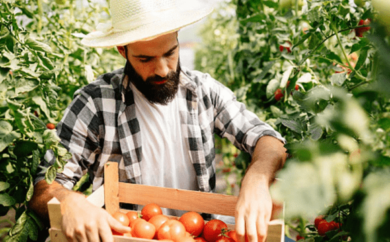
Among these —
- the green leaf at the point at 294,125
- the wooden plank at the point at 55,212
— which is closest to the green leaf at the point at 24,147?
the wooden plank at the point at 55,212

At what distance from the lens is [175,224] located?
1.10 metres

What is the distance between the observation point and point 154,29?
51.3 inches

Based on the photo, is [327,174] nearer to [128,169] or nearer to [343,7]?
[343,7]

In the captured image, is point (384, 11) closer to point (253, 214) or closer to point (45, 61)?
point (253, 214)

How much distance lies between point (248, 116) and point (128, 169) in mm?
617

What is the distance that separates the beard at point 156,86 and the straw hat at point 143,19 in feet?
0.64

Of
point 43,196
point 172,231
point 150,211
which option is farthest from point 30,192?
point 172,231

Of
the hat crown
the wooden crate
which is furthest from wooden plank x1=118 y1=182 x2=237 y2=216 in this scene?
the hat crown

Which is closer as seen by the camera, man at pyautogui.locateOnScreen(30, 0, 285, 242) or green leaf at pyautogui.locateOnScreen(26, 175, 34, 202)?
green leaf at pyautogui.locateOnScreen(26, 175, 34, 202)

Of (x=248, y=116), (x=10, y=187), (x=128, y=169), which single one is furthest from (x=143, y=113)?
(x=10, y=187)

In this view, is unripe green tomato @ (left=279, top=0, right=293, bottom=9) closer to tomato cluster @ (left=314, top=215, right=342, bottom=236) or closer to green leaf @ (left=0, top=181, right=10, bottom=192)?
tomato cluster @ (left=314, top=215, right=342, bottom=236)

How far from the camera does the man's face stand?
1380 millimetres

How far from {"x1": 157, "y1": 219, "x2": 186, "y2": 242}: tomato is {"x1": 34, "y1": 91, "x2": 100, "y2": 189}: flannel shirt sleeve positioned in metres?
0.52

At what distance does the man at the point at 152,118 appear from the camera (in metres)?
1.35
